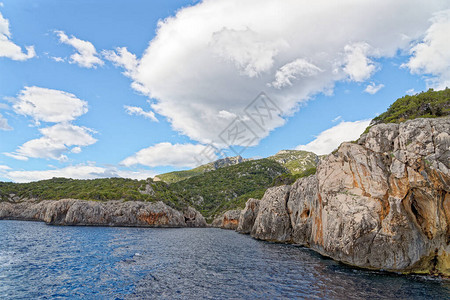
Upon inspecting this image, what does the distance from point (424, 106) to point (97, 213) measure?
10582 centimetres

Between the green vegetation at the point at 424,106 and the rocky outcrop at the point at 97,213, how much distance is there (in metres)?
91.3

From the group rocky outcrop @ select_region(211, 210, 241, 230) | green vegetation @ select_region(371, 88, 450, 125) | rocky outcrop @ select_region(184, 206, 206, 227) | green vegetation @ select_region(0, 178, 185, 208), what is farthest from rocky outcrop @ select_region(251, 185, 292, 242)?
green vegetation @ select_region(0, 178, 185, 208)

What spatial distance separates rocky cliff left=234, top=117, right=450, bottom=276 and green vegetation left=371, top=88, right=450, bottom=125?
10.6 metres

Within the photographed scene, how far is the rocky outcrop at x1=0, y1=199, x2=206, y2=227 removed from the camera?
8988 centimetres

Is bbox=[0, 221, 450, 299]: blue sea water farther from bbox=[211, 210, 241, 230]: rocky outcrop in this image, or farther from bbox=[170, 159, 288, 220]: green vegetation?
bbox=[170, 159, 288, 220]: green vegetation

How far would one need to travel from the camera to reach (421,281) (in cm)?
2244

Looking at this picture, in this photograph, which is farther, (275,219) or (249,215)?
(249,215)

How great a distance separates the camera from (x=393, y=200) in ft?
87.4

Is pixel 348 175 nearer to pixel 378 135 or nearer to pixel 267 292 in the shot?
pixel 378 135

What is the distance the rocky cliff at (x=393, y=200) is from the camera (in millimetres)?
24719

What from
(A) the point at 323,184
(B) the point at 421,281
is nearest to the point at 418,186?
(B) the point at 421,281

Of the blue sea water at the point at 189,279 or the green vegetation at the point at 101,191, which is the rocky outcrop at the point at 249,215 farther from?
the blue sea water at the point at 189,279

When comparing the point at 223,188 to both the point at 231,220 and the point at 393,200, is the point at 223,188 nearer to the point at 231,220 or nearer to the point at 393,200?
the point at 231,220

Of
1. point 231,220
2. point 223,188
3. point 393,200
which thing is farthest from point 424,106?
point 223,188
